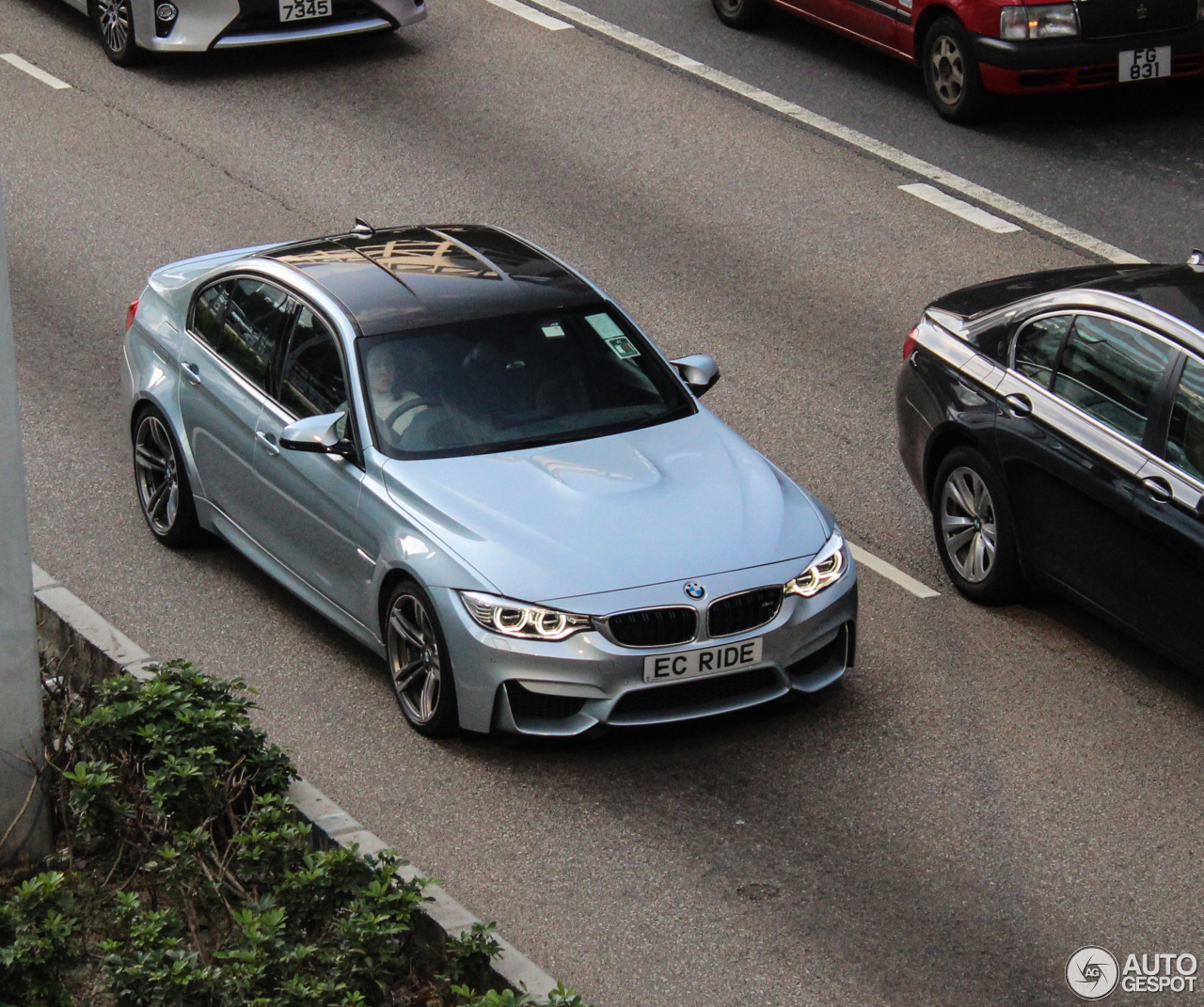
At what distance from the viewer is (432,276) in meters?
9.20

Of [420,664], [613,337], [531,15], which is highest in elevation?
[613,337]

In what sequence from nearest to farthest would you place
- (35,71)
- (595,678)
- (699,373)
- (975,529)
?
(595,678), (699,373), (975,529), (35,71)

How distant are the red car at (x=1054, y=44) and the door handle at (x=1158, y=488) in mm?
7795

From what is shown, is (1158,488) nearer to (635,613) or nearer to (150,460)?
(635,613)

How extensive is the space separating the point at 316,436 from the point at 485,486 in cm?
76

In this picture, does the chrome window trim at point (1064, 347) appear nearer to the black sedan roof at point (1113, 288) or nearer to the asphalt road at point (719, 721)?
the black sedan roof at point (1113, 288)

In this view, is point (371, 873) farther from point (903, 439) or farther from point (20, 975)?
point (903, 439)

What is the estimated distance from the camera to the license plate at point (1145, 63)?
1533 cm

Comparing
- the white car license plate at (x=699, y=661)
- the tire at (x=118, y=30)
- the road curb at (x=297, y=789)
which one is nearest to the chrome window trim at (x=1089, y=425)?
the white car license plate at (x=699, y=661)

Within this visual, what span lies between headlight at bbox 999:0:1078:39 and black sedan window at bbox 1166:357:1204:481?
7.64 metres

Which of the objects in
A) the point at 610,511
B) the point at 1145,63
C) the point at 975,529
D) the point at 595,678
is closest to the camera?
the point at 595,678

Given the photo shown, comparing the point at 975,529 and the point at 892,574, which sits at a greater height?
the point at 975,529

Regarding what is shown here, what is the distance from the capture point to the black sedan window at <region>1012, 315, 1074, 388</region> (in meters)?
8.98

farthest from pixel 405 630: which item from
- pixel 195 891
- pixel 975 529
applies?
pixel 975 529
